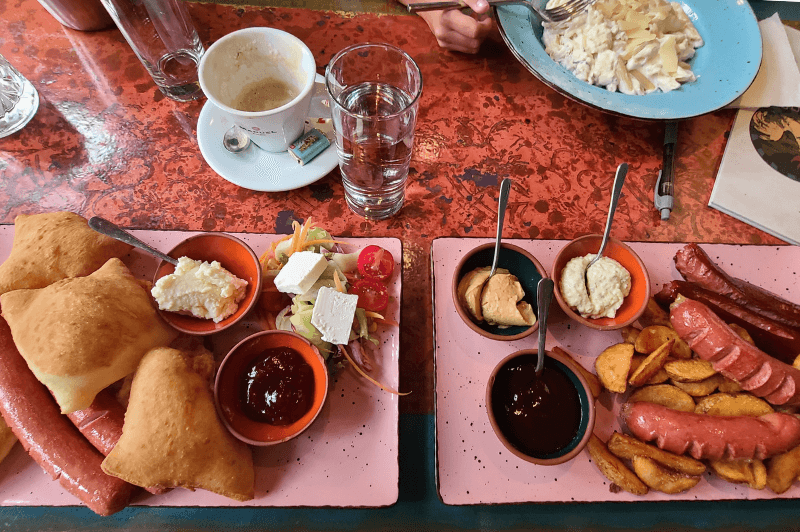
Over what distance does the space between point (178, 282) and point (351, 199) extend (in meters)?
0.72

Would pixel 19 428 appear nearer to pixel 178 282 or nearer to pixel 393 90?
pixel 178 282

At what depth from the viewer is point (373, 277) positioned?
1475 mm

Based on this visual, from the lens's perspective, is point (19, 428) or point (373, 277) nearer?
point (19, 428)

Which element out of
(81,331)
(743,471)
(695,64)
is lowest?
(743,471)

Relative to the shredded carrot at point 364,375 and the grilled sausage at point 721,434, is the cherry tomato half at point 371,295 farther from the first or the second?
the grilled sausage at point 721,434

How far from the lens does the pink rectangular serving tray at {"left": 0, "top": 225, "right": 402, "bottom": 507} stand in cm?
123

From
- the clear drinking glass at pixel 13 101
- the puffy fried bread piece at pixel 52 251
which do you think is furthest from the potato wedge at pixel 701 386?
the clear drinking glass at pixel 13 101

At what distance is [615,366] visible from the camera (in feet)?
4.46

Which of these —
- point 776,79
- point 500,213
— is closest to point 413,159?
point 500,213

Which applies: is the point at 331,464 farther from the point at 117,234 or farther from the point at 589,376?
the point at 117,234

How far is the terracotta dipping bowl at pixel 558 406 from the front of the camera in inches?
47.1

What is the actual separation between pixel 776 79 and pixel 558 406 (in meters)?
1.91

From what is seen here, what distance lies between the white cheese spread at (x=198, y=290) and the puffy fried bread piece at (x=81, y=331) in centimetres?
9

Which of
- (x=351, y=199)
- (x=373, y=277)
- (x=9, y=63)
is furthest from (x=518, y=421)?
(x=9, y=63)
